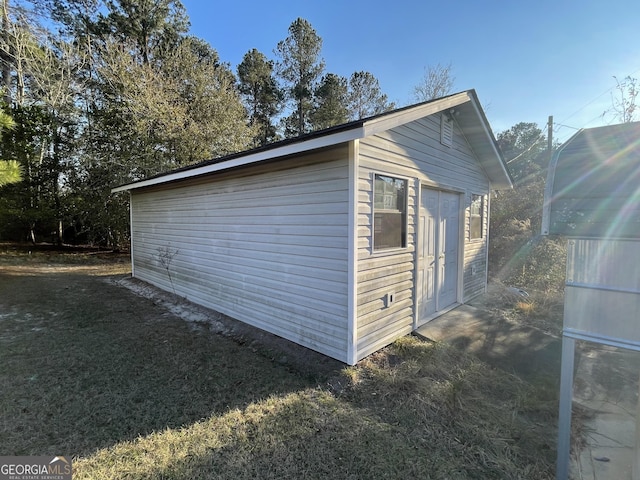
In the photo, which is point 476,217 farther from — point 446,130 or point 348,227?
point 348,227

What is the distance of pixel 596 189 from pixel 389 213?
226cm

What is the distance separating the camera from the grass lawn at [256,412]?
2.18 metres

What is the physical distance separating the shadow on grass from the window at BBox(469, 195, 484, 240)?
4.87 meters

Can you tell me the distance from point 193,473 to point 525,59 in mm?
12498

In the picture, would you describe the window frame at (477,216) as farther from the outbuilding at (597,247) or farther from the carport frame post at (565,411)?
the carport frame post at (565,411)

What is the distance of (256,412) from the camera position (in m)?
2.78

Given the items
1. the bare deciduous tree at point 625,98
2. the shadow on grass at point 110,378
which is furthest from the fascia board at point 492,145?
the bare deciduous tree at point 625,98

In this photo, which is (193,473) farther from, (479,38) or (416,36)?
(416,36)

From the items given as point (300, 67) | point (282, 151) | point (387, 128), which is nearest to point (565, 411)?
point (387, 128)

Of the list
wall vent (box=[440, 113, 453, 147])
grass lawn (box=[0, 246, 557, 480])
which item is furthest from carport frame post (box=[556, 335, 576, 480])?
wall vent (box=[440, 113, 453, 147])

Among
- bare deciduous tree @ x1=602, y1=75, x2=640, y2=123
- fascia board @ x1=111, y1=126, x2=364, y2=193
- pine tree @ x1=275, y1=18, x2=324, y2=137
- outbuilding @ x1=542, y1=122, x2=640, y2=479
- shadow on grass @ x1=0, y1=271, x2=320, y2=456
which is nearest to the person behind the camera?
outbuilding @ x1=542, y1=122, x2=640, y2=479

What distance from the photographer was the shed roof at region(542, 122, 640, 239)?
1844mm

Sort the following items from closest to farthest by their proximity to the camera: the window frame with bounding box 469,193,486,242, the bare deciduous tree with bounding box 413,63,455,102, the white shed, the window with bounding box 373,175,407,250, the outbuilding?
the outbuilding
the white shed
the window with bounding box 373,175,407,250
the window frame with bounding box 469,193,486,242
the bare deciduous tree with bounding box 413,63,455,102

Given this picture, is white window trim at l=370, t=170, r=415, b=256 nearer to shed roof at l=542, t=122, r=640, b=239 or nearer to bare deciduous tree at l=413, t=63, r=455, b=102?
shed roof at l=542, t=122, r=640, b=239
